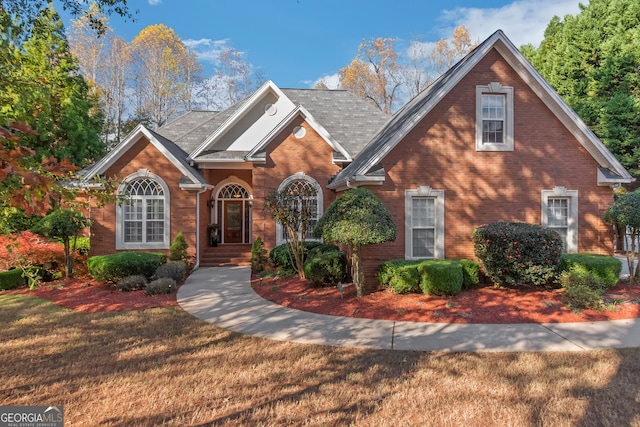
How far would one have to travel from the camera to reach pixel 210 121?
1775 cm

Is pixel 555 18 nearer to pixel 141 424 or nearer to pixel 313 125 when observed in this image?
pixel 313 125

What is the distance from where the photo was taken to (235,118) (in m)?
15.0

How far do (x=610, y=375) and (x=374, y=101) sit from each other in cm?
3170

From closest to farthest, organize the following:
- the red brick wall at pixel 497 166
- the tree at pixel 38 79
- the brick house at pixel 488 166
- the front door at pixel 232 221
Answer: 1. the tree at pixel 38 79
2. the brick house at pixel 488 166
3. the red brick wall at pixel 497 166
4. the front door at pixel 232 221

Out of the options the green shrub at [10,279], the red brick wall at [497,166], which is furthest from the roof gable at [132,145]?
the red brick wall at [497,166]

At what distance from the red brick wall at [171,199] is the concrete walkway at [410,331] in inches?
233

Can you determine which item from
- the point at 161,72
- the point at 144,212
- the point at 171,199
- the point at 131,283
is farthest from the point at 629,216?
the point at 161,72

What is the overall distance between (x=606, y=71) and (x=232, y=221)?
28.5 m

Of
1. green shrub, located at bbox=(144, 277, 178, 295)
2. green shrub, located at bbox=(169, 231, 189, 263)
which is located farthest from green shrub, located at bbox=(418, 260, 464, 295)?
green shrub, located at bbox=(169, 231, 189, 263)

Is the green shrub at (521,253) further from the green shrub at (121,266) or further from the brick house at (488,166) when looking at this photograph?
the green shrub at (121,266)

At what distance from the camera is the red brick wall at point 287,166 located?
13430 millimetres

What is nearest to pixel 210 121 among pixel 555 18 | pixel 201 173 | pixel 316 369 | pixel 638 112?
pixel 201 173

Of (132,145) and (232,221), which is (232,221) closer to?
(232,221)

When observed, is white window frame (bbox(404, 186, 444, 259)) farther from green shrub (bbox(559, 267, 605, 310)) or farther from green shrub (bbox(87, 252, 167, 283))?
green shrub (bbox(87, 252, 167, 283))
